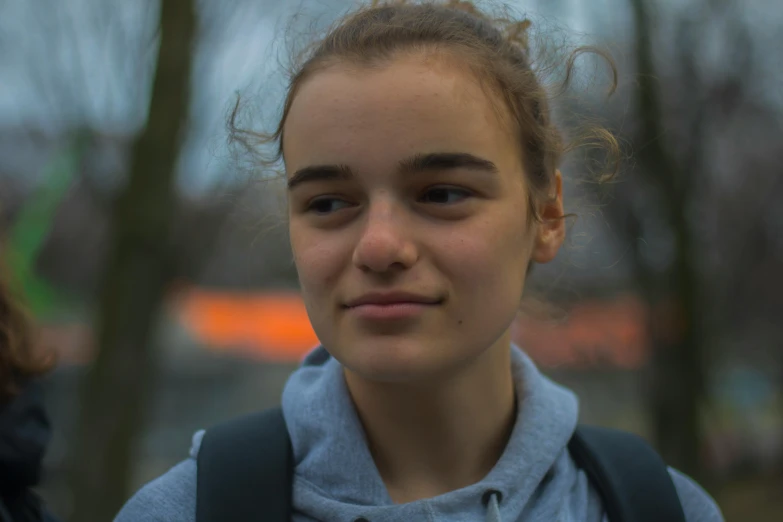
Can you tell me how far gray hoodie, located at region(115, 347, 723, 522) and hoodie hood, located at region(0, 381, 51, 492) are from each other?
2.55 ft

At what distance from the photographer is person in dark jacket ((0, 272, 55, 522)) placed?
2.24 meters

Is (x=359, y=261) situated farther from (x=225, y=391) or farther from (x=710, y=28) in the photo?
(x=225, y=391)

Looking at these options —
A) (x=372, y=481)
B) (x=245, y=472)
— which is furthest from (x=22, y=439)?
(x=372, y=481)

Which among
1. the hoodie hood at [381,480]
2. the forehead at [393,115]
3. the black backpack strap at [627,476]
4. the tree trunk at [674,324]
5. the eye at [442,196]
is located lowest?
the tree trunk at [674,324]

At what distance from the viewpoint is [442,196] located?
1562 millimetres

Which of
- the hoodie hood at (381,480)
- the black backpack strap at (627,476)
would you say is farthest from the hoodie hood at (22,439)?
the black backpack strap at (627,476)

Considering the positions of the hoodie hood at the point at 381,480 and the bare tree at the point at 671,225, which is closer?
the hoodie hood at the point at 381,480

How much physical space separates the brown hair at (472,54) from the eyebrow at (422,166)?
147mm

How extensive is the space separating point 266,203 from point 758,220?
9.93 m

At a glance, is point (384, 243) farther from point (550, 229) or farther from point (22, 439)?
point (22, 439)

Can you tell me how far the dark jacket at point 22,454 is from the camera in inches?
87.6

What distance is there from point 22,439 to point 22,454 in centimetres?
5

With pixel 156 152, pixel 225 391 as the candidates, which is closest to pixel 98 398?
pixel 156 152

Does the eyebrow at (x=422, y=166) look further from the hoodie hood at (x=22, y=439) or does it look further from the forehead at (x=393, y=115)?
the hoodie hood at (x=22, y=439)
